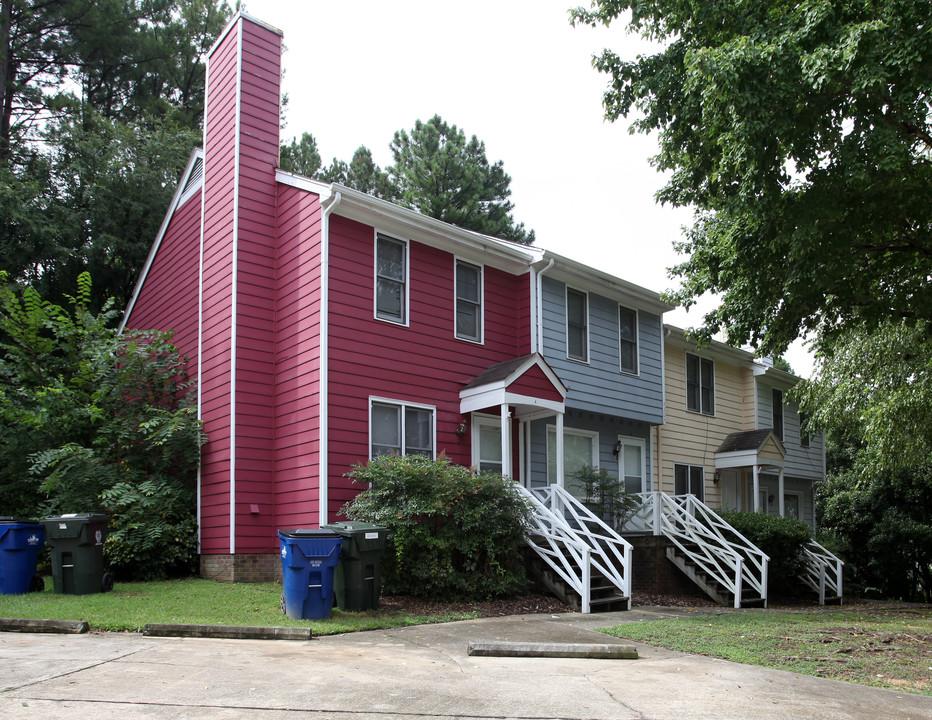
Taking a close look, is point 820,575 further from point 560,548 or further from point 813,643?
point 813,643

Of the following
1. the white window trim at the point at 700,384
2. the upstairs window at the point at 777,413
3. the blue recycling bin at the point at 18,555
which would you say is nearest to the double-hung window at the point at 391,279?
the blue recycling bin at the point at 18,555

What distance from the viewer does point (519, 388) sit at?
13844mm

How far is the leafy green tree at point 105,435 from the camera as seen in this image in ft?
43.7

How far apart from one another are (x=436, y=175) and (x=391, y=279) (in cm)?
1904

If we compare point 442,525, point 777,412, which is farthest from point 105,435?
point 777,412

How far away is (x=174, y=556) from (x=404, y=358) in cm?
490

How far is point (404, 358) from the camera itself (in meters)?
13.9

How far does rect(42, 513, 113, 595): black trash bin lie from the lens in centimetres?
1120

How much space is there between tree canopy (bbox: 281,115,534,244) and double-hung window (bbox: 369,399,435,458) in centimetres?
1823

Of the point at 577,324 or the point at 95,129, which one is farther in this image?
the point at 95,129

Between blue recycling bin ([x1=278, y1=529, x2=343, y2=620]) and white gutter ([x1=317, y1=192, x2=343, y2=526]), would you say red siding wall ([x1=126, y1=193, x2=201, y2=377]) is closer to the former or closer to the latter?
white gutter ([x1=317, y1=192, x2=343, y2=526])

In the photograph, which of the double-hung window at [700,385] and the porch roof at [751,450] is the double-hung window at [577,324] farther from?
the porch roof at [751,450]

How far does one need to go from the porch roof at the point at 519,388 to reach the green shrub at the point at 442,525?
1.96 meters

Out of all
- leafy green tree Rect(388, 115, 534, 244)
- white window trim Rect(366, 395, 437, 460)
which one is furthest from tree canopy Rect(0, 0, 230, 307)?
white window trim Rect(366, 395, 437, 460)
